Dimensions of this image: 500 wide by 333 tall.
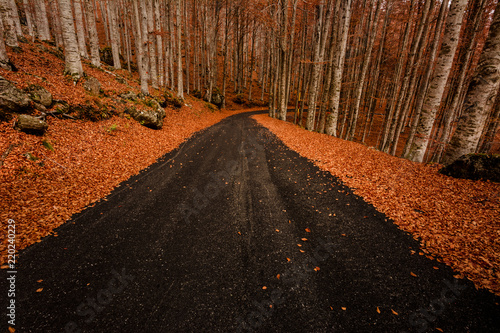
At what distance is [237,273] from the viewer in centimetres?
304

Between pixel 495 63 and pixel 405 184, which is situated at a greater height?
pixel 495 63

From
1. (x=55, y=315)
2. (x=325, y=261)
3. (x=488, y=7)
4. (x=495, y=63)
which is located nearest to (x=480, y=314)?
(x=325, y=261)

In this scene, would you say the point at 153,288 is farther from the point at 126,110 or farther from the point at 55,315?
the point at 126,110

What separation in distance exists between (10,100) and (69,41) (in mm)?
5661

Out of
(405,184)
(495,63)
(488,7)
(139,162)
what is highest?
(488,7)

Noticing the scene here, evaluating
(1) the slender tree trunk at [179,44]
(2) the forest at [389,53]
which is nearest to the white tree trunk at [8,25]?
(2) the forest at [389,53]

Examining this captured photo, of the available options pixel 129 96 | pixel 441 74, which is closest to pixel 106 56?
pixel 129 96

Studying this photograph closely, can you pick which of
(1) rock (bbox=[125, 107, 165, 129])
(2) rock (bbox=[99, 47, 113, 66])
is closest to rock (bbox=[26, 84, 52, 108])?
(1) rock (bbox=[125, 107, 165, 129])

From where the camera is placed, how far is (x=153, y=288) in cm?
275

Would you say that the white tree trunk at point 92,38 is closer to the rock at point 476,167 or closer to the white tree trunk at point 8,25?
the white tree trunk at point 8,25

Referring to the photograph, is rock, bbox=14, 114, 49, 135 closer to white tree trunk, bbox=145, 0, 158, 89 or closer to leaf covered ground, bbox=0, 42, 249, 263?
leaf covered ground, bbox=0, 42, 249, 263

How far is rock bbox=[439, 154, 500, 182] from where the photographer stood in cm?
540

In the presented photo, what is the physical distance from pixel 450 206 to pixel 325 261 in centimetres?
387

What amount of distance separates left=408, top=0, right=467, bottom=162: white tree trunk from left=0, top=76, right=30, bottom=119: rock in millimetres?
15232
